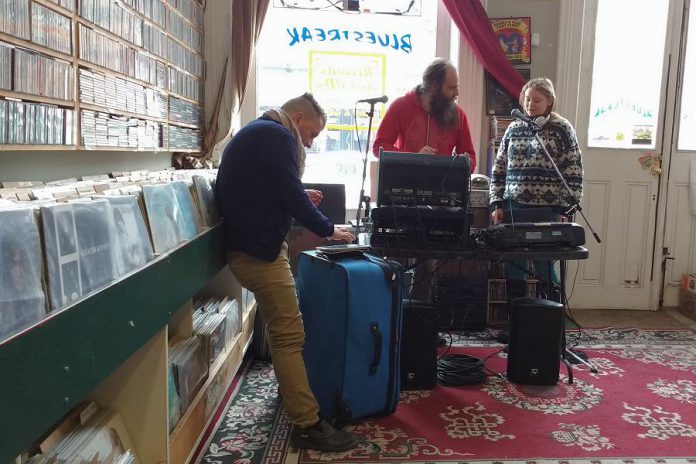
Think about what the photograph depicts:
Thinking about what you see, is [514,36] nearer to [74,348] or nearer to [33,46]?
[33,46]

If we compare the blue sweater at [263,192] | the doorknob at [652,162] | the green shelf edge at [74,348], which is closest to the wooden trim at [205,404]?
the green shelf edge at [74,348]

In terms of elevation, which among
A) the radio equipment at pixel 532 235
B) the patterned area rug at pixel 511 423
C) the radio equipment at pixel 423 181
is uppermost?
the radio equipment at pixel 423 181

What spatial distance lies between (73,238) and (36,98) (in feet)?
2.62

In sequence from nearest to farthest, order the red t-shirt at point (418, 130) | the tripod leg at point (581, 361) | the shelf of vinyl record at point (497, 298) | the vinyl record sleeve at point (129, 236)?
the vinyl record sleeve at point (129, 236), the tripod leg at point (581, 361), the red t-shirt at point (418, 130), the shelf of vinyl record at point (497, 298)

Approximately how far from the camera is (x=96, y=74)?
2033 mm

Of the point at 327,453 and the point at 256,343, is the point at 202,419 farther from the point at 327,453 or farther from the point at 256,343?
the point at 256,343

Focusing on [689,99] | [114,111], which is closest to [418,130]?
[114,111]

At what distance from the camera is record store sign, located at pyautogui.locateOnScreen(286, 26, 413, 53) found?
12.8 ft

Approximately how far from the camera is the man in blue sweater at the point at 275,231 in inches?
74.2

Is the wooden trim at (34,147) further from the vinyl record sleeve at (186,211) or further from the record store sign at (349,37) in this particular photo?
the record store sign at (349,37)

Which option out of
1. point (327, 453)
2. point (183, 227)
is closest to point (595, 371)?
point (327, 453)

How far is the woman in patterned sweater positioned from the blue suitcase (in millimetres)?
1034

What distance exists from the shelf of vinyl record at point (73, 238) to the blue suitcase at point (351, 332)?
57cm

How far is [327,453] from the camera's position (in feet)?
6.45
